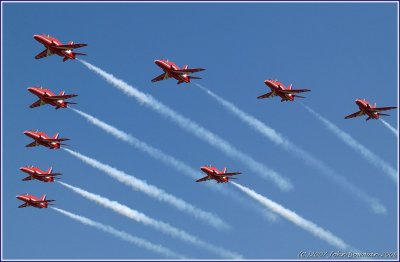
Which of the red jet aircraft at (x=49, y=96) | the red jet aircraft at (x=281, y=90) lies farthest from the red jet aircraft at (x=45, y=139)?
the red jet aircraft at (x=281, y=90)

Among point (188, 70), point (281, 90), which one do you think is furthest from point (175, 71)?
point (281, 90)

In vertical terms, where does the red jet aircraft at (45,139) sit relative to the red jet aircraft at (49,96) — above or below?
below

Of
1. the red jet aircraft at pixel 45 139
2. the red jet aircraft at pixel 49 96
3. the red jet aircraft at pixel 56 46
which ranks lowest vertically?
the red jet aircraft at pixel 45 139

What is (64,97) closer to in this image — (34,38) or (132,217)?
(34,38)

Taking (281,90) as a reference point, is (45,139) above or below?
below

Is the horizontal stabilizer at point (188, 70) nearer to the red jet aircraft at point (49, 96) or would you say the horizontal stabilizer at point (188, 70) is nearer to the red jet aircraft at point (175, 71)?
the red jet aircraft at point (175, 71)

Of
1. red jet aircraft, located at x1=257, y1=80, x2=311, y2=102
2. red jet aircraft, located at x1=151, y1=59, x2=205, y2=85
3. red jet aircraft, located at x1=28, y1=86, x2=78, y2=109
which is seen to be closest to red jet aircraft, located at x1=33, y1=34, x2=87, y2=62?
red jet aircraft, located at x1=28, y1=86, x2=78, y2=109

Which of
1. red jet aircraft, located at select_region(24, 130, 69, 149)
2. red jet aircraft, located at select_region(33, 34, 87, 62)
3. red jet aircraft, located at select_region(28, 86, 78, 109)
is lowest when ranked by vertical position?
red jet aircraft, located at select_region(24, 130, 69, 149)

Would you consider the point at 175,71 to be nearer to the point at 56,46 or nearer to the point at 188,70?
the point at 188,70

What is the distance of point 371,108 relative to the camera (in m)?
197

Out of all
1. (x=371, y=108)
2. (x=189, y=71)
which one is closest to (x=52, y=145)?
(x=189, y=71)

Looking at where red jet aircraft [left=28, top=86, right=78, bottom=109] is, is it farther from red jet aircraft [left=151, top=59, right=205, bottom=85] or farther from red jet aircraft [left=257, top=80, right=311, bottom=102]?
red jet aircraft [left=257, top=80, right=311, bottom=102]

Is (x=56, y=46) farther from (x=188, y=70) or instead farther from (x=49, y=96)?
(x=188, y=70)

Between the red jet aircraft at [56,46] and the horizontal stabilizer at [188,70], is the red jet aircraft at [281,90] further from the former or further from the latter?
the red jet aircraft at [56,46]
